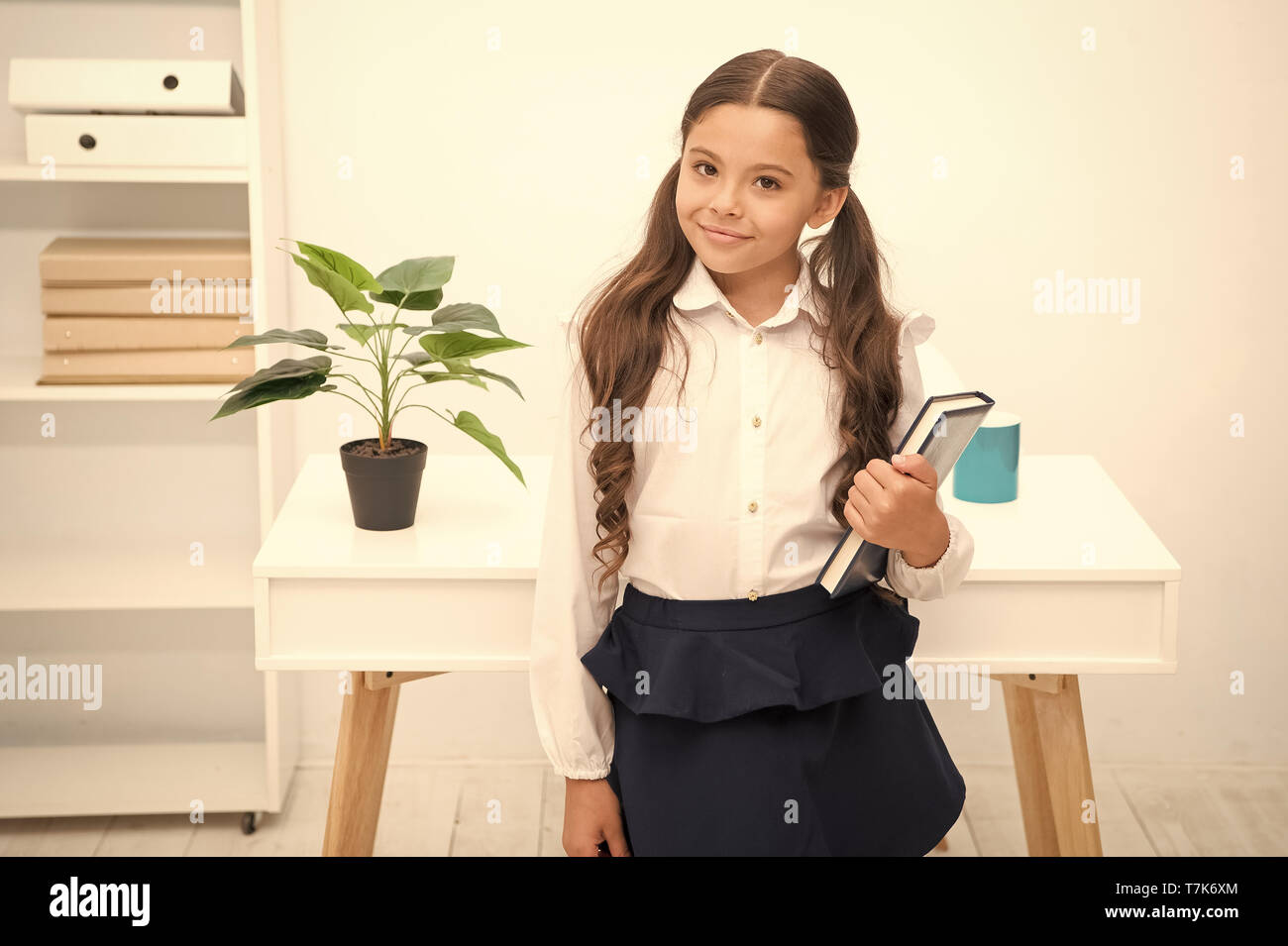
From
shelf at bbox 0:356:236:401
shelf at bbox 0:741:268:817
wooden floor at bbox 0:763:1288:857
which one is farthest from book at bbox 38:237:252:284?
wooden floor at bbox 0:763:1288:857

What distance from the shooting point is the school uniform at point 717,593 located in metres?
1.42

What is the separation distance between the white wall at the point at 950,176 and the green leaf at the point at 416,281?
2.01 ft

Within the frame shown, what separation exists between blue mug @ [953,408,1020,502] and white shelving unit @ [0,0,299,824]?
1.17 metres

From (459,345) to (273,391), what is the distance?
24 cm

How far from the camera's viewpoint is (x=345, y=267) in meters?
1.73

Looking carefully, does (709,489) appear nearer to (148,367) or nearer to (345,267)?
(345,267)

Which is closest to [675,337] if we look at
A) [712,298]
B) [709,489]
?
[712,298]

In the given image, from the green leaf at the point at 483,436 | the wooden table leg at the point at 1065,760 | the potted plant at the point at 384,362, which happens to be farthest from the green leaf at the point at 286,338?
the wooden table leg at the point at 1065,760

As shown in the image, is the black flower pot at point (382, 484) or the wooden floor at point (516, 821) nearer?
the black flower pot at point (382, 484)

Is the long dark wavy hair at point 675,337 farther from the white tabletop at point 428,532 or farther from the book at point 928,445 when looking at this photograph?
the white tabletop at point 428,532

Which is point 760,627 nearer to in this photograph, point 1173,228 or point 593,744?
point 593,744

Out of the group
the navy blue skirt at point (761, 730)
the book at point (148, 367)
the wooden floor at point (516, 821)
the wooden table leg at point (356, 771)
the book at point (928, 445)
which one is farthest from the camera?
the wooden floor at point (516, 821)
